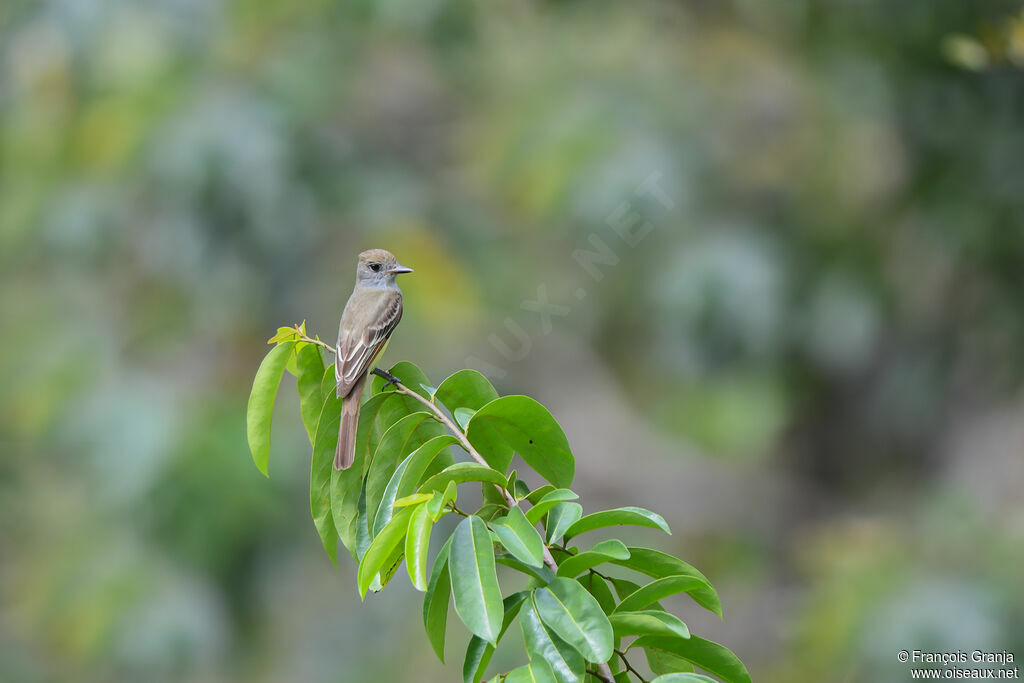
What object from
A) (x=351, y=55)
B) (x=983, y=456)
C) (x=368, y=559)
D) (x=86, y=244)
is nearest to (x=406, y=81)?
(x=351, y=55)

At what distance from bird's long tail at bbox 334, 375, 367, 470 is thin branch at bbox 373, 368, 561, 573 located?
73mm

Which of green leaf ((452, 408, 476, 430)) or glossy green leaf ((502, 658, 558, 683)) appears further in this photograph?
Answer: green leaf ((452, 408, 476, 430))

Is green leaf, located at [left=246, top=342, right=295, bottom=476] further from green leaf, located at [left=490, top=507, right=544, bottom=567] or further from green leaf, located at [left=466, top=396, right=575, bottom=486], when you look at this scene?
green leaf, located at [left=490, top=507, right=544, bottom=567]

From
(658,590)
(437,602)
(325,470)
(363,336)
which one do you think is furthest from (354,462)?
(363,336)

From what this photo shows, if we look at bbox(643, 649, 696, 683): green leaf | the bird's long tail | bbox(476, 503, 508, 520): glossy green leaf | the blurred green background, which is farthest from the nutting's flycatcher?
the blurred green background

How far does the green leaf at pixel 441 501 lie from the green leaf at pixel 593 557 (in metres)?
0.15

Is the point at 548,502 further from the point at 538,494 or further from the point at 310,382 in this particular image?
the point at 310,382

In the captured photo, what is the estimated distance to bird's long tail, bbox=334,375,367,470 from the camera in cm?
151

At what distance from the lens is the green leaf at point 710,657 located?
1274mm

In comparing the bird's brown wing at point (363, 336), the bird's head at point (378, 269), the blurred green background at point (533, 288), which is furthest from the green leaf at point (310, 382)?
the blurred green background at point (533, 288)

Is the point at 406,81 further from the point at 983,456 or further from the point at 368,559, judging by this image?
the point at 368,559

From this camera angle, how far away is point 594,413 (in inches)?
292

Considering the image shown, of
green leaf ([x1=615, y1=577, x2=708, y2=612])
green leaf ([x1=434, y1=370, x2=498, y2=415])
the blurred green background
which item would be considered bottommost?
green leaf ([x1=615, y1=577, x2=708, y2=612])

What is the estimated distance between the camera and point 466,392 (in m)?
1.54
